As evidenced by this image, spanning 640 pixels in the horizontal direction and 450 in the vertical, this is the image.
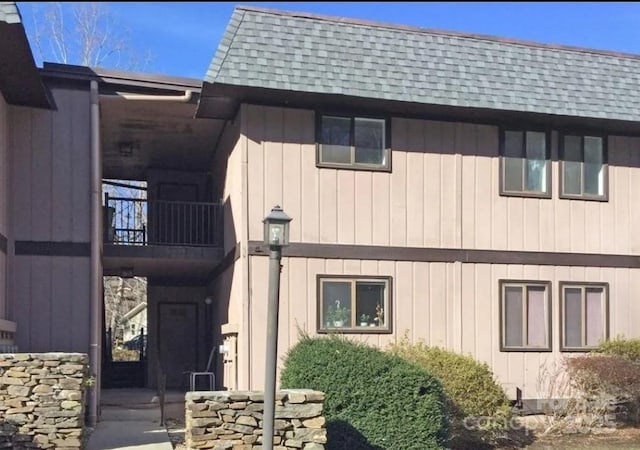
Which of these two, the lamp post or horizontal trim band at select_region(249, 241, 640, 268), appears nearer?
the lamp post

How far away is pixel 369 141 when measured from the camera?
39.6 feet

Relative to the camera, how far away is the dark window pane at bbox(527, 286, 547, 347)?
41.3ft

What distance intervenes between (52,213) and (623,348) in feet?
31.1

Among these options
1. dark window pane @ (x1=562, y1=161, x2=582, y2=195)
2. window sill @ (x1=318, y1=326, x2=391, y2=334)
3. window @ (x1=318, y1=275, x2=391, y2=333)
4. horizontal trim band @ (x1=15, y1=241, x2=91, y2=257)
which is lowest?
window sill @ (x1=318, y1=326, x2=391, y2=334)

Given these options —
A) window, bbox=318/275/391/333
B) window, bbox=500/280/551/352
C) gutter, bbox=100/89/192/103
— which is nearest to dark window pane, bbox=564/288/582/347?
window, bbox=500/280/551/352

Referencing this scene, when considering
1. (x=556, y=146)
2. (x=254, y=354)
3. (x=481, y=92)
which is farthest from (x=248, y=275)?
(x=556, y=146)

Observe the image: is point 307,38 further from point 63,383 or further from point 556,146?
point 63,383

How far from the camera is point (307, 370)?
9.66m

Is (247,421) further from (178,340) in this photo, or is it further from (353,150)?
(178,340)

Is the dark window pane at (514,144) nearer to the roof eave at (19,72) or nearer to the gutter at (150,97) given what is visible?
the gutter at (150,97)

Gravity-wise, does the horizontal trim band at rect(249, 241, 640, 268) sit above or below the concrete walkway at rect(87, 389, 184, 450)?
above

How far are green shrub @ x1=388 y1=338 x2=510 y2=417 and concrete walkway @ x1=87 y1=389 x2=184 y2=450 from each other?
3.68 metres

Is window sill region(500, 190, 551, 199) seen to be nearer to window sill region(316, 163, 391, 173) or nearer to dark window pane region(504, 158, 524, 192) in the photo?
dark window pane region(504, 158, 524, 192)

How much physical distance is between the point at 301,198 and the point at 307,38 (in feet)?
8.26
